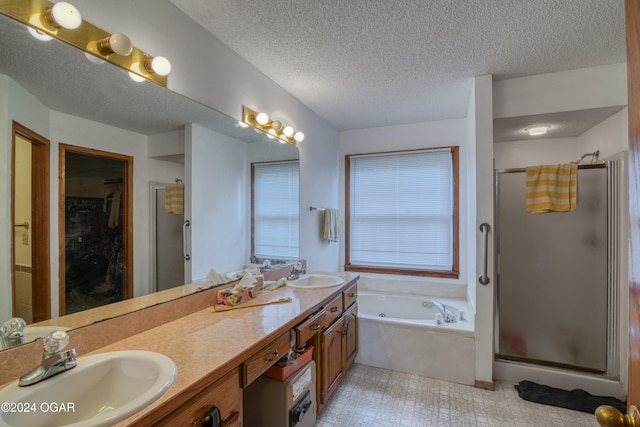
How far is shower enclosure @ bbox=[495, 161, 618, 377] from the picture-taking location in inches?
84.5

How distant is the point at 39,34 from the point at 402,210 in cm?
316

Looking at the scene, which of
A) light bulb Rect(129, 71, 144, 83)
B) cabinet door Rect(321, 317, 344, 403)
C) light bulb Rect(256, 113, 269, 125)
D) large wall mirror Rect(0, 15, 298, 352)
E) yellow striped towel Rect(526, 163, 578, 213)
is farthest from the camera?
yellow striped towel Rect(526, 163, 578, 213)

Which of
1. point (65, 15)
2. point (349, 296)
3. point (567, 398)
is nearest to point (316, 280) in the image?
point (349, 296)

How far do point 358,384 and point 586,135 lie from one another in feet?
10.1

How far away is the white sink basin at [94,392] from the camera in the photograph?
2.43 ft

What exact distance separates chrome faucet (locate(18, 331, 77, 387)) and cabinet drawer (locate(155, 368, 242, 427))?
39cm

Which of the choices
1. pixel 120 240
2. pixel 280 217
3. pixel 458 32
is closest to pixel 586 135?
pixel 458 32

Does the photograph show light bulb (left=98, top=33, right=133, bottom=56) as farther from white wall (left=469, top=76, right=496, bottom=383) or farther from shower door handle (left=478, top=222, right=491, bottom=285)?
shower door handle (left=478, top=222, right=491, bottom=285)

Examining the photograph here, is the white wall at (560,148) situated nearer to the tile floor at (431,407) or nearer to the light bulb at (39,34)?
the tile floor at (431,407)

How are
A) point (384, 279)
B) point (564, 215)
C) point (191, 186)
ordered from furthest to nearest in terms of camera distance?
1. point (384, 279)
2. point (564, 215)
3. point (191, 186)

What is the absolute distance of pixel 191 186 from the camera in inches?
64.4

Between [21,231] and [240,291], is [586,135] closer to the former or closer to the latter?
[240,291]

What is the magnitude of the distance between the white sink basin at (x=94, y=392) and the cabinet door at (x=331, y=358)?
1089mm

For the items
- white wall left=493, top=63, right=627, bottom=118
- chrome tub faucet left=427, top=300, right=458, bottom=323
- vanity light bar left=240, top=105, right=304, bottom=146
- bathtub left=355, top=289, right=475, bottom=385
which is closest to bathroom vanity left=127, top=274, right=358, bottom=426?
bathtub left=355, top=289, right=475, bottom=385
